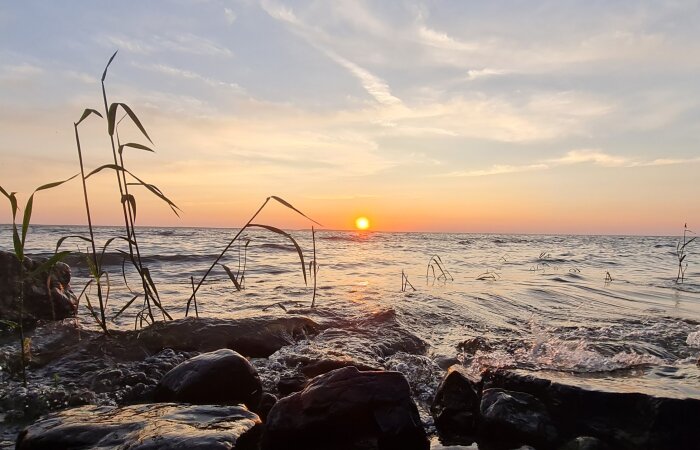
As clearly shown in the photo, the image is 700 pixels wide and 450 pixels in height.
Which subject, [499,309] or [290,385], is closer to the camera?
[290,385]

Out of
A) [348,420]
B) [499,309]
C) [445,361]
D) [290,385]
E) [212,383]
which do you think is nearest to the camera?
[348,420]

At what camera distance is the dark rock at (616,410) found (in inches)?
90.5

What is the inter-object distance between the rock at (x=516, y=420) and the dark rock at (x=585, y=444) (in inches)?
3.0

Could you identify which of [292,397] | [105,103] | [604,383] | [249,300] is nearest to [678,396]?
[604,383]

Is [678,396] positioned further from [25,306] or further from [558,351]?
[25,306]

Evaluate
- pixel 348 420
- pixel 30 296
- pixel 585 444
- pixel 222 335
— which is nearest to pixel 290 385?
pixel 348 420

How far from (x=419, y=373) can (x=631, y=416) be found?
162cm

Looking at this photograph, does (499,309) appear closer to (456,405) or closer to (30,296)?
(456,405)

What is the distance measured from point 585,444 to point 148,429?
7.05 ft

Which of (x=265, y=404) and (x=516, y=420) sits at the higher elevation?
(x=516, y=420)

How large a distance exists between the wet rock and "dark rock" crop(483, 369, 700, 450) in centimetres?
235

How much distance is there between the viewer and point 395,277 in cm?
1098

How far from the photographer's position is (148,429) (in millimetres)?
2164

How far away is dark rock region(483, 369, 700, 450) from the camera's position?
7.54ft
